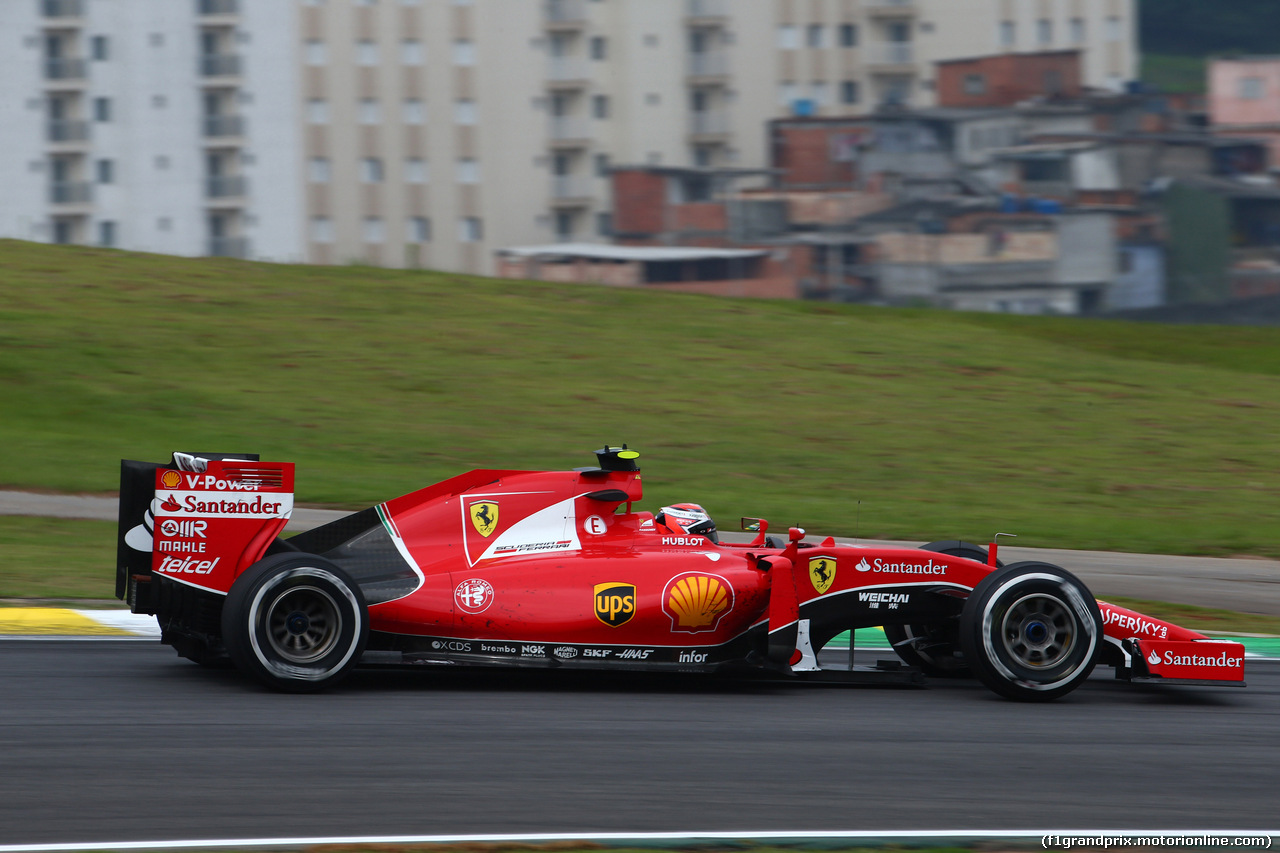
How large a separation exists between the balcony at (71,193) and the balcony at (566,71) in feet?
58.2

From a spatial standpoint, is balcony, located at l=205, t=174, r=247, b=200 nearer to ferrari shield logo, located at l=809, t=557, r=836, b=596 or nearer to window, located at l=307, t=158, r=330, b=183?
window, located at l=307, t=158, r=330, b=183

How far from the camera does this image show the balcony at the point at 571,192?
55.9m

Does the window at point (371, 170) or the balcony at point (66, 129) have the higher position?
the balcony at point (66, 129)

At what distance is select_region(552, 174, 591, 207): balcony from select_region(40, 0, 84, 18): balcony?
60.7ft

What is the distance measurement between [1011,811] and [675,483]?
39.1 feet

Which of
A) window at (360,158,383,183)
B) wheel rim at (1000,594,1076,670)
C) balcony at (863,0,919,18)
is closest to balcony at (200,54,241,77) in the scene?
window at (360,158,383,183)

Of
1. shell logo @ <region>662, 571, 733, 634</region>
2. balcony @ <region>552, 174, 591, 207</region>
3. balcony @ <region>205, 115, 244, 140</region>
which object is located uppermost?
balcony @ <region>205, 115, 244, 140</region>

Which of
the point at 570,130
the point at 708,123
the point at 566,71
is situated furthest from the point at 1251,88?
the point at 566,71

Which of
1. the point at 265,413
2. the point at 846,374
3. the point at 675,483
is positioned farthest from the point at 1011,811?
the point at 846,374

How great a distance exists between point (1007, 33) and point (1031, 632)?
5498 cm

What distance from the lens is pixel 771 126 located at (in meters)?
56.2

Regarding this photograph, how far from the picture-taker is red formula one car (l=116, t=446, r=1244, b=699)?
296 inches

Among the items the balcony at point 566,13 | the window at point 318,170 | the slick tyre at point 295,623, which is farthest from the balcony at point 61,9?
the slick tyre at point 295,623

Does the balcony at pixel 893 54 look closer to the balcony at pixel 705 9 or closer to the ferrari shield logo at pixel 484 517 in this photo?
the balcony at pixel 705 9
